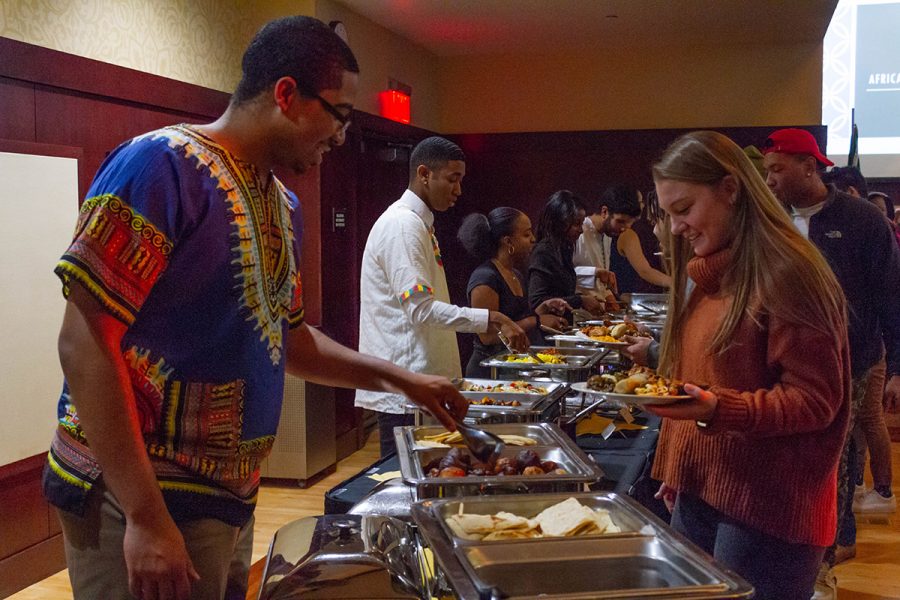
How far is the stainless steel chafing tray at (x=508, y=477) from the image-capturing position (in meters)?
1.54

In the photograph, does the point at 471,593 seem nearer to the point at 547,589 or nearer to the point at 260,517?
the point at 547,589

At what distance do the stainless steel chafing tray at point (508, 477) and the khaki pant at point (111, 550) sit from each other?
1.36ft

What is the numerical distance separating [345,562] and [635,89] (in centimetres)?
652

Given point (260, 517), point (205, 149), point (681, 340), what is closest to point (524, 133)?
point (260, 517)

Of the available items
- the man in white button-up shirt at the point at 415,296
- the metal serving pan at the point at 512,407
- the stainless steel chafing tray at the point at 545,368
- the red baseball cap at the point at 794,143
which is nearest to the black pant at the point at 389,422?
the man in white button-up shirt at the point at 415,296

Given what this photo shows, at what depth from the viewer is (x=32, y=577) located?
3184 millimetres

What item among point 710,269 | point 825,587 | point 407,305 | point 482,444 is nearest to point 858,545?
point 825,587

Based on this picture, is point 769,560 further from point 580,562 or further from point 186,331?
point 186,331

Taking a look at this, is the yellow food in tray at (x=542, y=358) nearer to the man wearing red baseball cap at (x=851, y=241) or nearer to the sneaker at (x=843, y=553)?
the man wearing red baseball cap at (x=851, y=241)

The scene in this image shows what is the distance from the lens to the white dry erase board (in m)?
3.00

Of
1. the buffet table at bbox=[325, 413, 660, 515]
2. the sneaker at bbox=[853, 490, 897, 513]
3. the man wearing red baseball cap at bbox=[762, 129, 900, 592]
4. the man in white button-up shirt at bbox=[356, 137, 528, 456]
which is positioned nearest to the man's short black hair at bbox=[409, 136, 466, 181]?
the man in white button-up shirt at bbox=[356, 137, 528, 456]

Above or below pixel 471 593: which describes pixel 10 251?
above

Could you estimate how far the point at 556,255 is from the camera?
171 inches

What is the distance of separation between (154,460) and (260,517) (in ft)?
9.84
